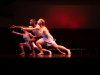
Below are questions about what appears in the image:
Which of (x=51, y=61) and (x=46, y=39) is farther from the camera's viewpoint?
(x=46, y=39)

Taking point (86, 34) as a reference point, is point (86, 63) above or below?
below

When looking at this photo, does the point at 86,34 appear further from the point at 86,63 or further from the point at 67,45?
the point at 86,63

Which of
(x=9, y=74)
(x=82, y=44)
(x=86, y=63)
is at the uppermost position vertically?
(x=82, y=44)

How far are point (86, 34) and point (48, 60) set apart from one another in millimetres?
4200

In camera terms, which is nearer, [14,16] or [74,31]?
[14,16]

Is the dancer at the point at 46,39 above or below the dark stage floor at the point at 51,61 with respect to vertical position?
above

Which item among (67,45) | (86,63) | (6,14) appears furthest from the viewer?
(67,45)

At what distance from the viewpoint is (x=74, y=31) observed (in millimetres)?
7242

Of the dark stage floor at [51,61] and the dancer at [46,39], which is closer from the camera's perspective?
the dark stage floor at [51,61]

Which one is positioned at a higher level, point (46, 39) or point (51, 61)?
point (46, 39)

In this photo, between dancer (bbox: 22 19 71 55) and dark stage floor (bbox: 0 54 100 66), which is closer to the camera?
dark stage floor (bbox: 0 54 100 66)

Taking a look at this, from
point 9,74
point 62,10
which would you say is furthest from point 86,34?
point 9,74

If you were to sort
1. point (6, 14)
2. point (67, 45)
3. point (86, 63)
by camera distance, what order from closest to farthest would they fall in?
point (86, 63) → point (6, 14) → point (67, 45)

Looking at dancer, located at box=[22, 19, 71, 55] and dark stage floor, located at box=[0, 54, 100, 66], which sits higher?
dancer, located at box=[22, 19, 71, 55]
